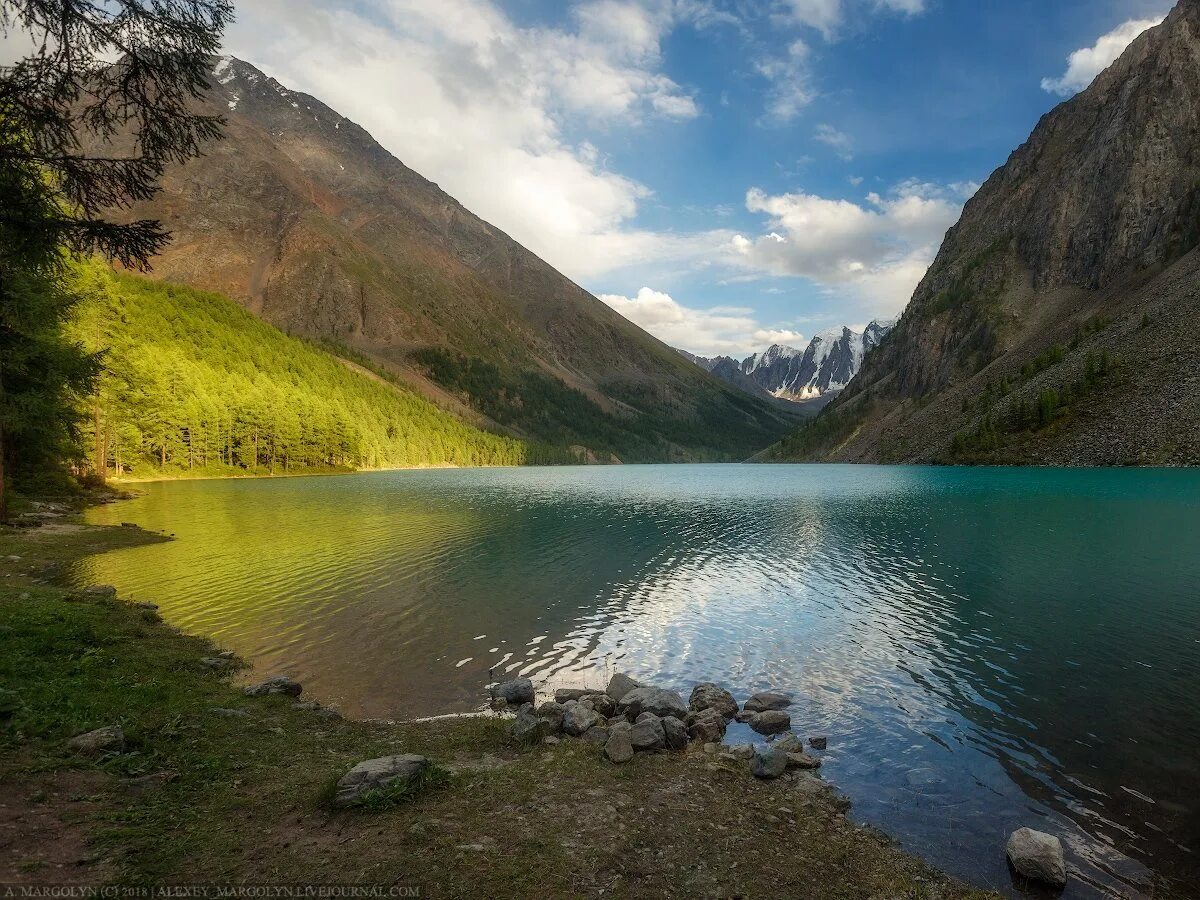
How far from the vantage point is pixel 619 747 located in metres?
13.7

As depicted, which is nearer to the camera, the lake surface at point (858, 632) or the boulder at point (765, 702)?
the lake surface at point (858, 632)

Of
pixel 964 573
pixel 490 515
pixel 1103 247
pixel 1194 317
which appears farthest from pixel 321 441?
pixel 1103 247

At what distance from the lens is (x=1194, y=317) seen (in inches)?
Result: 4833

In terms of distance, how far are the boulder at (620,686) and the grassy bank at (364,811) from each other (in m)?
3.50

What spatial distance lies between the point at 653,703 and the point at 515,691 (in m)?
4.37

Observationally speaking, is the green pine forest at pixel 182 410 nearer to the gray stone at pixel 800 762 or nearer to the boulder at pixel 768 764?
the boulder at pixel 768 764

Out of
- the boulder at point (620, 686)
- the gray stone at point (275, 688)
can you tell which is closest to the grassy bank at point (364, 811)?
the gray stone at point (275, 688)

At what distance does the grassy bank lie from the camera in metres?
8.16

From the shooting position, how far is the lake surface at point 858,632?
1223cm

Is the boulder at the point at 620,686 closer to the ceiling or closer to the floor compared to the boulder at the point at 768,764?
closer to the floor

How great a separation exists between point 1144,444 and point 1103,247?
11046 centimetres

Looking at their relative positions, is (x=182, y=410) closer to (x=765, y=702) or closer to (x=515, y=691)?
(x=515, y=691)

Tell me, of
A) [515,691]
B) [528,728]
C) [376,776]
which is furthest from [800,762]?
[376,776]

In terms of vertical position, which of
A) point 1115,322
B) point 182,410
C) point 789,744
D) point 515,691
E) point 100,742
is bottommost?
point 515,691
